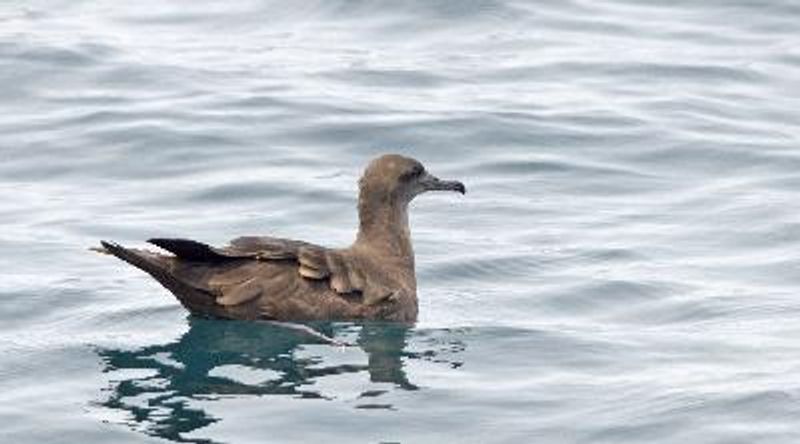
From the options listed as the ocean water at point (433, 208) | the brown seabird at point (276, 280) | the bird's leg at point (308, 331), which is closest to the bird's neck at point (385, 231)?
the brown seabird at point (276, 280)

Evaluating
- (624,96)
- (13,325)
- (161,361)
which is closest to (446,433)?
(161,361)

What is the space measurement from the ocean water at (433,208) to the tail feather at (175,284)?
0.59 feet

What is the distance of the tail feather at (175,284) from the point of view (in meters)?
12.3

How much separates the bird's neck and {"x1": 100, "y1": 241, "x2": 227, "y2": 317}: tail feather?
3.64 ft

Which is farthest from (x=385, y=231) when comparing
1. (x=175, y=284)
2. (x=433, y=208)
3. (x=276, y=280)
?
(x=433, y=208)

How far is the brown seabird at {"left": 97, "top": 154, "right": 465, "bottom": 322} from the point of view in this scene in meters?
12.4

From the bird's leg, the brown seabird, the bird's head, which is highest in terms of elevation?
the bird's head

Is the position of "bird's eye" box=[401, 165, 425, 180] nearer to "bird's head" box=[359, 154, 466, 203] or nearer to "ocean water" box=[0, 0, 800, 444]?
"bird's head" box=[359, 154, 466, 203]

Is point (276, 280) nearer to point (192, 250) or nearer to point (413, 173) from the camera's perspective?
point (192, 250)

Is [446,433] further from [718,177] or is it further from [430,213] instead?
[718,177]

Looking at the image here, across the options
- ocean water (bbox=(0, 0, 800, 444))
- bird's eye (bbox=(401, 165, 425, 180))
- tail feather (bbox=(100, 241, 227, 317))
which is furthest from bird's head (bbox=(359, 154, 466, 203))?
tail feather (bbox=(100, 241, 227, 317))

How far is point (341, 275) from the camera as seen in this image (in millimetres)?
12711

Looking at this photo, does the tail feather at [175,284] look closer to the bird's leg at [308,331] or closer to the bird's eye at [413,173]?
the bird's leg at [308,331]

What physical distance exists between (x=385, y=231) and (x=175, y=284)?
1387 millimetres
